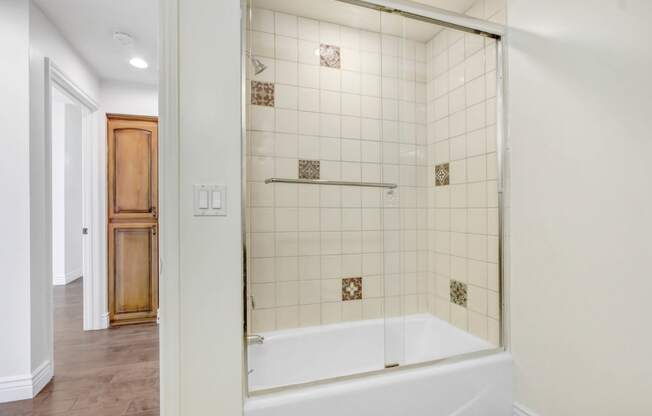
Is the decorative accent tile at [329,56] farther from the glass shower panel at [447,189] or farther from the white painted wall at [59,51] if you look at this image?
the white painted wall at [59,51]

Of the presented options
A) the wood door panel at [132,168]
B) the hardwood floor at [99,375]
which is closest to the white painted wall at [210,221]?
the hardwood floor at [99,375]

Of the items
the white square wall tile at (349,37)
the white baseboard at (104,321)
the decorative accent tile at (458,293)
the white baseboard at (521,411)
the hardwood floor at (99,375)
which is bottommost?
the hardwood floor at (99,375)

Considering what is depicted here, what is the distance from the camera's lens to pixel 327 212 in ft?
6.44

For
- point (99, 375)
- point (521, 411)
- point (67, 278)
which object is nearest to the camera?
point (521, 411)

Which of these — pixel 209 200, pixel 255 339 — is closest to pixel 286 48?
pixel 209 200

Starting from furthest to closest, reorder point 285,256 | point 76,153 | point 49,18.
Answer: point 76,153
point 49,18
point 285,256

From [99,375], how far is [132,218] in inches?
59.2

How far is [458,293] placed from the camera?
194cm

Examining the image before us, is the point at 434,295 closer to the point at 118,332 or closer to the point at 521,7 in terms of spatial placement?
the point at 521,7

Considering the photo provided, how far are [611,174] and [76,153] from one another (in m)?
6.19

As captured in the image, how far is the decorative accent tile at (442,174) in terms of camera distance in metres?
1.98

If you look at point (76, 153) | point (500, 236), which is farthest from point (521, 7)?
point (76, 153)

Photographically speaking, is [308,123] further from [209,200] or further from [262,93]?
[209,200]

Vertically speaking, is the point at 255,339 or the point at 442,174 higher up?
the point at 442,174
